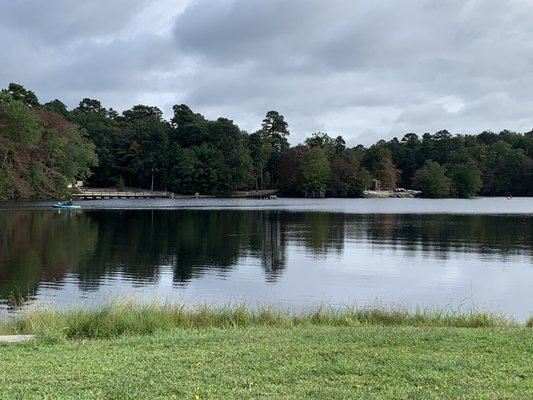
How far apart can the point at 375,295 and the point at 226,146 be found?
9378 cm

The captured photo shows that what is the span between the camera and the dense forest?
110625mm

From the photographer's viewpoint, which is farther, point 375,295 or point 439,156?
point 439,156

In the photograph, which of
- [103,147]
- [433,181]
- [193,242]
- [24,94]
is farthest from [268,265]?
[433,181]

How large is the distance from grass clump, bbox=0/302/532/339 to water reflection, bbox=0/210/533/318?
687 cm

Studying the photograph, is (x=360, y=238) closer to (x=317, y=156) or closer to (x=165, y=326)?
(x=165, y=326)

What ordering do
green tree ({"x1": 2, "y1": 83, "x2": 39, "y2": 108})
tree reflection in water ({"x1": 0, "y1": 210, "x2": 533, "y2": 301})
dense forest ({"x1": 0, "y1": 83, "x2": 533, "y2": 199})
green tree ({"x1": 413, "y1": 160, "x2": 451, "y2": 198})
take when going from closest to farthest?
1. tree reflection in water ({"x1": 0, "y1": 210, "x2": 533, "y2": 301})
2. green tree ({"x1": 2, "y1": 83, "x2": 39, "y2": 108})
3. dense forest ({"x1": 0, "y1": 83, "x2": 533, "y2": 199})
4. green tree ({"x1": 413, "y1": 160, "x2": 451, "y2": 198})

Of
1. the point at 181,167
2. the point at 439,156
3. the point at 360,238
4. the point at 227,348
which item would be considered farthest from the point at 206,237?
the point at 439,156

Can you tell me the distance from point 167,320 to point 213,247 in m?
21.4

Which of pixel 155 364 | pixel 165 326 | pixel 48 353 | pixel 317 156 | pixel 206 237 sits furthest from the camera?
pixel 317 156

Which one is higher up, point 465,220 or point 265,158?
point 265,158

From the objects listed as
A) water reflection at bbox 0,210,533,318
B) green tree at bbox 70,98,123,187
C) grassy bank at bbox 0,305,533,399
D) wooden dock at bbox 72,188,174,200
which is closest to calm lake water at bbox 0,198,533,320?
water reflection at bbox 0,210,533,318

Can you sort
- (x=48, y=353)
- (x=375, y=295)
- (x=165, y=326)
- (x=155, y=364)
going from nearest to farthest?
1. (x=155, y=364)
2. (x=48, y=353)
3. (x=165, y=326)
4. (x=375, y=295)

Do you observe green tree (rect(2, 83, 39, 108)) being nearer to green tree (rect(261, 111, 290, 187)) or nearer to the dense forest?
the dense forest

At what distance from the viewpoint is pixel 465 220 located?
55.9m
